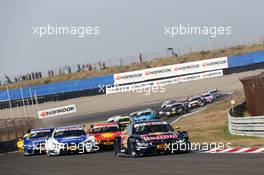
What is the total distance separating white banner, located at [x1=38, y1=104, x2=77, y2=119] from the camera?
61250 mm

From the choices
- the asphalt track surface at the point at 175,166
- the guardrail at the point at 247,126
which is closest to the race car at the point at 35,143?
the guardrail at the point at 247,126

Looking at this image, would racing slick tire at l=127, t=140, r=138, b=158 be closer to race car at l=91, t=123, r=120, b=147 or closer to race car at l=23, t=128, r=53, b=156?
race car at l=91, t=123, r=120, b=147

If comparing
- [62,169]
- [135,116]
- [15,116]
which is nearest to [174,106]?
[135,116]

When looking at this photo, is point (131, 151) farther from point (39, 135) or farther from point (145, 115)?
point (145, 115)

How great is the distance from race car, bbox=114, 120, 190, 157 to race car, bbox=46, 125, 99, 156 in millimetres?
3890

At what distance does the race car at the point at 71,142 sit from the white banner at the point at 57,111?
3663 cm

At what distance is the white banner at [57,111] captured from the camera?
61250mm

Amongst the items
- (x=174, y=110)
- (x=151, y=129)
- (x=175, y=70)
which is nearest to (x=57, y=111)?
(x=175, y=70)

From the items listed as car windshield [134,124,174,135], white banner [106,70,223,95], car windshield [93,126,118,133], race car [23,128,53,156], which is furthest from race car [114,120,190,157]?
white banner [106,70,223,95]

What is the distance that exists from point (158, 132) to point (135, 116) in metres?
24.5

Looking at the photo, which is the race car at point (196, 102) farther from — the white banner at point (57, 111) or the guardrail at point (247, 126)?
the guardrail at point (247, 126)

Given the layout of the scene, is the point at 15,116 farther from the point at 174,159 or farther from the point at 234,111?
the point at 174,159

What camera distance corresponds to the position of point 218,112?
143ft

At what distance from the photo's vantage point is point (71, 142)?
23953mm
